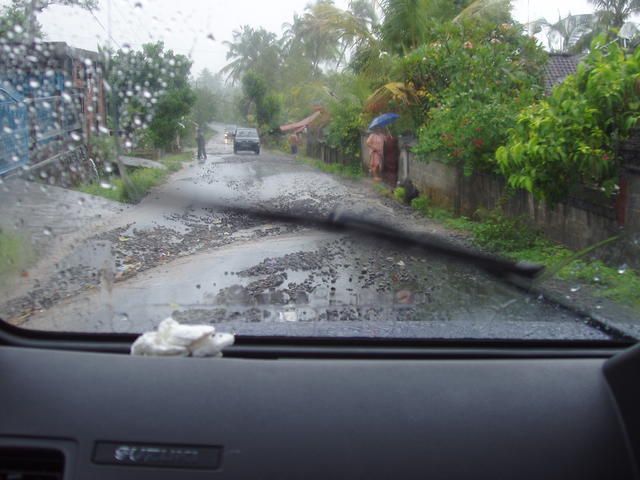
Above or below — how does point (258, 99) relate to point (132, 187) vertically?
above

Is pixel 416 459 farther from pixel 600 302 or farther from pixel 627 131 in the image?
pixel 627 131

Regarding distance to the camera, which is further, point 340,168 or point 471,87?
point 471,87

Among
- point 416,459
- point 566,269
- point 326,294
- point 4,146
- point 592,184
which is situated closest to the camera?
point 416,459

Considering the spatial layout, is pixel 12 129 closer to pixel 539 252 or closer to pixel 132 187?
pixel 132 187

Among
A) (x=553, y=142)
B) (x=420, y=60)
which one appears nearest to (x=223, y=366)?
(x=553, y=142)

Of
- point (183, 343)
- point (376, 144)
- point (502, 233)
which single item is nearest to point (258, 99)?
point (376, 144)

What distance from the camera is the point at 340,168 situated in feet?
18.6

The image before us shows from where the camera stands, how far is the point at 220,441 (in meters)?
2.10

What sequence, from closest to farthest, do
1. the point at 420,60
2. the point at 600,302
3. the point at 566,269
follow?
→ the point at 600,302, the point at 566,269, the point at 420,60

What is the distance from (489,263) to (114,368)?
1868mm

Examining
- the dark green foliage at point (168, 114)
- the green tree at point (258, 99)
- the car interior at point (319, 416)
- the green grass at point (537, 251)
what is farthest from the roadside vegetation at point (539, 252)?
the dark green foliage at point (168, 114)

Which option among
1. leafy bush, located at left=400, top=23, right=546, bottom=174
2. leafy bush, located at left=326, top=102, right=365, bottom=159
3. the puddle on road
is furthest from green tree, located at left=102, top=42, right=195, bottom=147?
leafy bush, located at left=400, top=23, right=546, bottom=174

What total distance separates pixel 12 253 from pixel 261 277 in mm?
1626

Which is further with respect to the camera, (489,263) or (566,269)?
(566,269)
